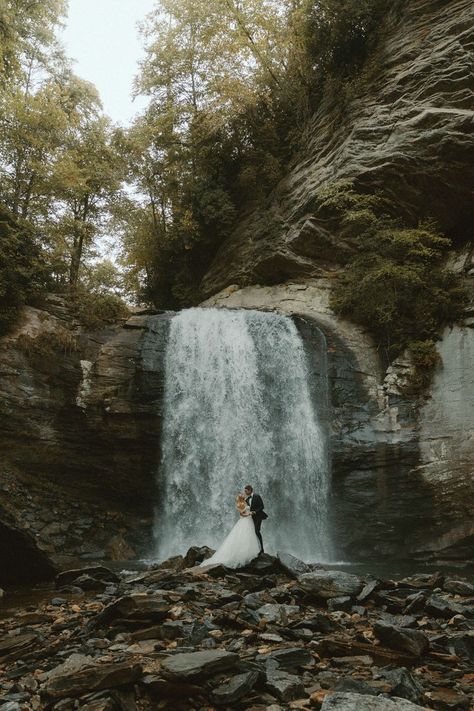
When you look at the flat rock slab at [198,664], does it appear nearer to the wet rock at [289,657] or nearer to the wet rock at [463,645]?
the wet rock at [289,657]

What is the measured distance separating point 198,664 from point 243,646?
1095 mm

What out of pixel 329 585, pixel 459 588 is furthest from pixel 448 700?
pixel 459 588

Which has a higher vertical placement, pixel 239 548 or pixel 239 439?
pixel 239 439

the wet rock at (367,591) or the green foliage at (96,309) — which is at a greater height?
the green foliage at (96,309)

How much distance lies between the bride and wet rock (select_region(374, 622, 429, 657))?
12.2ft

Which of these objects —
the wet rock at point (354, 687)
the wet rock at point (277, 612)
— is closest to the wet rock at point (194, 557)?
the wet rock at point (277, 612)

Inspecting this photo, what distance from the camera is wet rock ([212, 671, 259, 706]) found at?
3.46 m

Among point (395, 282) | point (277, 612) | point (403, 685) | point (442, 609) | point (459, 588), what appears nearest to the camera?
point (403, 685)

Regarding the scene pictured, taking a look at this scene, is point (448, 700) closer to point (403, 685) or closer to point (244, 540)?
point (403, 685)

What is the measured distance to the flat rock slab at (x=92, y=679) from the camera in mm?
3574

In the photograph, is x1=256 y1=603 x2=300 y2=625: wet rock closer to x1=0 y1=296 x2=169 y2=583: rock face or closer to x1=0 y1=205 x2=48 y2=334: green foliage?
x1=0 y1=296 x2=169 y2=583: rock face

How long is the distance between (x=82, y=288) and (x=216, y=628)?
12.2 metres

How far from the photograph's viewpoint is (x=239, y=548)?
8.30m

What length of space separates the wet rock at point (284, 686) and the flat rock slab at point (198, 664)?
33cm
